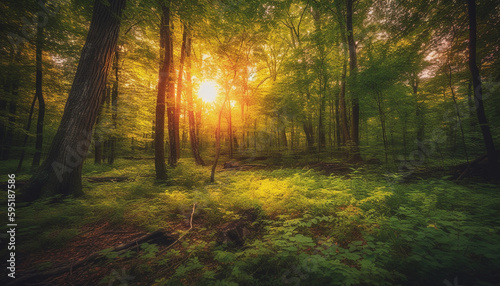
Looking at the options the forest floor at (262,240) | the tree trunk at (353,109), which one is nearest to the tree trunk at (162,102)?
the forest floor at (262,240)

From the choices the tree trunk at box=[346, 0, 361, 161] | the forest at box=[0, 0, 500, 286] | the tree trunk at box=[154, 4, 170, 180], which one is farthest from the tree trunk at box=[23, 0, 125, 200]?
the tree trunk at box=[346, 0, 361, 161]

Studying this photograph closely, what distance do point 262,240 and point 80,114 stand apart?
19.6 feet

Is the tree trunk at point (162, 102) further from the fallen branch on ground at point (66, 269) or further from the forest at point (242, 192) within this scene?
the fallen branch on ground at point (66, 269)

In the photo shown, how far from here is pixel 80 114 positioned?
4586 mm

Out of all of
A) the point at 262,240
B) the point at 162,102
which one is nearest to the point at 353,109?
the point at 262,240

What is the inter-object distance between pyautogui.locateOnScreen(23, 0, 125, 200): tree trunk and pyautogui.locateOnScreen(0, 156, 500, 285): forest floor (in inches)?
20.0

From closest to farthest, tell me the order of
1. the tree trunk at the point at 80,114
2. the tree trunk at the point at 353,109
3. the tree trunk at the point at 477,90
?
the tree trunk at the point at 80,114, the tree trunk at the point at 477,90, the tree trunk at the point at 353,109

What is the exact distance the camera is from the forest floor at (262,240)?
2041mm

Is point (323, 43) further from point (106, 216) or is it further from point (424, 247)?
point (106, 216)

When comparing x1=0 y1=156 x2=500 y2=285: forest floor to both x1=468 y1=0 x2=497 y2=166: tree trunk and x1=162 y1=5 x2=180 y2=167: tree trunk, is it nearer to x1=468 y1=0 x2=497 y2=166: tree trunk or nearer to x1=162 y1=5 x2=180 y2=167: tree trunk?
x1=468 y1=0 x2=497 y2=166: tree trunk

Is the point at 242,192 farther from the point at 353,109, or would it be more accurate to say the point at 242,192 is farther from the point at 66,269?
the point at 353,109

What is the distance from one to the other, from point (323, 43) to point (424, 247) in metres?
10.6

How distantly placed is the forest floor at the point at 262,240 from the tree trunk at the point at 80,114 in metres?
0.51

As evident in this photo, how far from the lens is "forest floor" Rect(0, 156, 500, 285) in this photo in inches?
80.4
